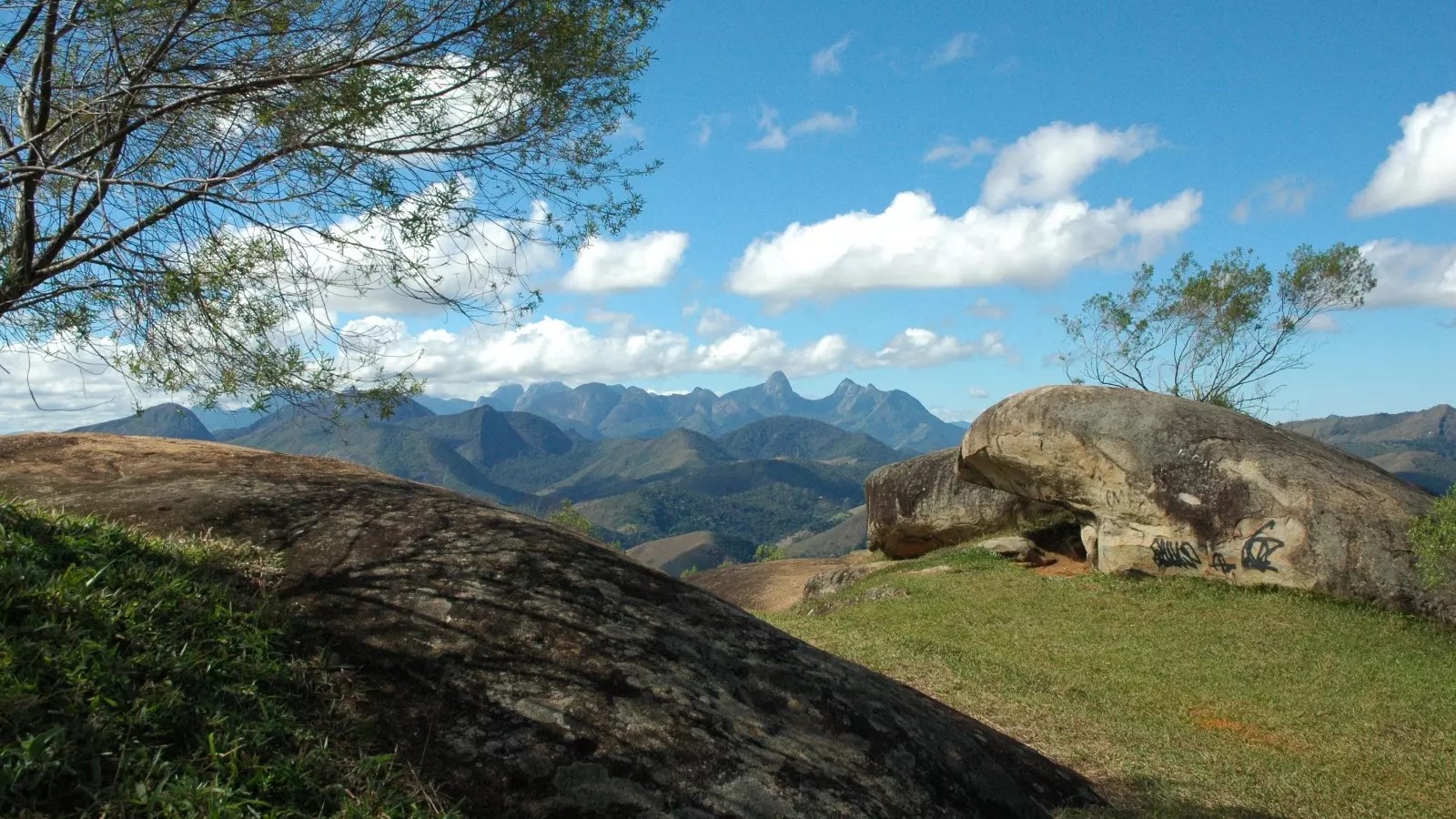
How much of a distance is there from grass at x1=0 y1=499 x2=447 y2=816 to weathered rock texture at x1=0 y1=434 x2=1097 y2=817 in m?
0.34

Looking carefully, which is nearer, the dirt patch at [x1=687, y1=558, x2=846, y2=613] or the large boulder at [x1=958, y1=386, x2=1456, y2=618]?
the large boulder at [x1=958, y1=386, x2=1456, y2=618]

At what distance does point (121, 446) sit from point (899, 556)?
26.2 meters

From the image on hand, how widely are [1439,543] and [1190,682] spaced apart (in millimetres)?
6298

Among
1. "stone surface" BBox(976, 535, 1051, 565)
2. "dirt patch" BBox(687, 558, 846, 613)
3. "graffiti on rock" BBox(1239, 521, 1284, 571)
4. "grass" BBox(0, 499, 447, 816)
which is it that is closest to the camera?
"grass" BBox(0, 499, 447, 816)

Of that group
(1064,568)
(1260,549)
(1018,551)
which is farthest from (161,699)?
(1018,551)

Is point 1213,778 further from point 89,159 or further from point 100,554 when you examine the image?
point 89,159

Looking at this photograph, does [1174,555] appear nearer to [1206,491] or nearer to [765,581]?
[1206,491]

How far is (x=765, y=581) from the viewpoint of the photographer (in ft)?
99.6

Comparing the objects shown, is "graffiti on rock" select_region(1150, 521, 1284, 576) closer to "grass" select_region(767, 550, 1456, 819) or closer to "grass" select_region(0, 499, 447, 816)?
"grass" select_region(767, 550, 1456, 819)

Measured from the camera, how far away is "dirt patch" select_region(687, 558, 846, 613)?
27750 mm

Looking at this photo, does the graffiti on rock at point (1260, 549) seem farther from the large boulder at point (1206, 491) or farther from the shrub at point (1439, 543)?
the shrub at point (1439, 543)

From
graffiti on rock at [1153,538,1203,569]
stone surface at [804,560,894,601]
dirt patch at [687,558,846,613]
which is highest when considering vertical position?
graffiti on rock at [1153,538,1203,569]

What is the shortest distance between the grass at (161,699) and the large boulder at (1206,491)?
19671mm

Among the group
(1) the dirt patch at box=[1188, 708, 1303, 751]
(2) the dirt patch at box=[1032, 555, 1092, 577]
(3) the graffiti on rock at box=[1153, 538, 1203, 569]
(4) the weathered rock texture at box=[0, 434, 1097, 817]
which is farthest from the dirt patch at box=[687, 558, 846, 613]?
(4) the weathered rock texture at box=[0, 434, 1097, 817]
